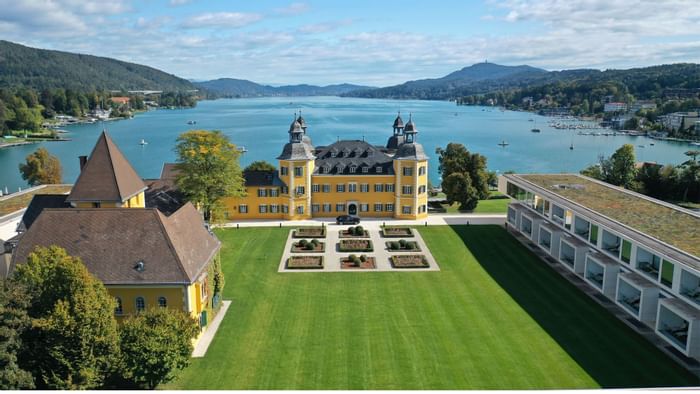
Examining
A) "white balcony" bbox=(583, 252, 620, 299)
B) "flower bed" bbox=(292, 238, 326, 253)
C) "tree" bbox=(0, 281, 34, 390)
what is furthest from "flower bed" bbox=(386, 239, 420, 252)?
"tree" bbox=(0, 281, 34, 390)

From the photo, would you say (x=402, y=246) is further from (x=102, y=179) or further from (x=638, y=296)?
(x=102, y=179)

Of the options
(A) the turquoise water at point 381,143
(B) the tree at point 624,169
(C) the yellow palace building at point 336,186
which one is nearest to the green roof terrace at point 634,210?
(C) the yellow palace building at point 336,186

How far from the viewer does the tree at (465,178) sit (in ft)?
200

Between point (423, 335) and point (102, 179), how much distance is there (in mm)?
23064

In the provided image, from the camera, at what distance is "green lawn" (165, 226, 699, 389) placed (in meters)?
26.4

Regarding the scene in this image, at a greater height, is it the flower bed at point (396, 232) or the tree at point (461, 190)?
the tree at point (461, 190)

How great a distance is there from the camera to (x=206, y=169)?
51.4m

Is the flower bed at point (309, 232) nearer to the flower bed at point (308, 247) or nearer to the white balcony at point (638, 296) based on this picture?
the flower bed at point (308, 247)

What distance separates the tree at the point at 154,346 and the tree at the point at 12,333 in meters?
3.94

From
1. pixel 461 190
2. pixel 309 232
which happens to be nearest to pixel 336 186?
pixel 309 232

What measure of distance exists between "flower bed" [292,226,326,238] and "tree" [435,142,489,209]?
1587 cm

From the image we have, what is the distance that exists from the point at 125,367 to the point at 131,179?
18415 mm

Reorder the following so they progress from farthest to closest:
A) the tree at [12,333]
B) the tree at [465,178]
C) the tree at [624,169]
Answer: the tree at [624,169], the tree at [465,178], the tree at [12,333]

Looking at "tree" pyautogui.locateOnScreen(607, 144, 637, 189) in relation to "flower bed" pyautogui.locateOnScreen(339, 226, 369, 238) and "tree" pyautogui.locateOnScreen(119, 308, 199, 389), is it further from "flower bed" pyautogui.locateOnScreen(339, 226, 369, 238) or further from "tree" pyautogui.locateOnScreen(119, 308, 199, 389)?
"tree" pyautogui.locateOnScreen(119, 308, 199, 389)
